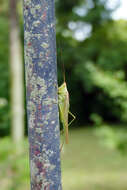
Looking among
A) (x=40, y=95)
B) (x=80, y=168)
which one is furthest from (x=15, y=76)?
(x=40, y=95)

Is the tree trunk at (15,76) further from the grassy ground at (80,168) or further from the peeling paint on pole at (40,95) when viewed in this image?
the peeling paint on pole at (40,95)

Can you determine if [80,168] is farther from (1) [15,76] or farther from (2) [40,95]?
(2) [40,95]

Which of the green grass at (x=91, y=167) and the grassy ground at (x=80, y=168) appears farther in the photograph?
the green grass at (x=91, y=167)

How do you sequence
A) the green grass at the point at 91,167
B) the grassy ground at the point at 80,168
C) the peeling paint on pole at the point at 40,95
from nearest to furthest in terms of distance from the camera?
1. the peeling paint on pole at the point at 40,95
2. the grassy ground at the point at 80,168
3. the green grass at the point at 91,167

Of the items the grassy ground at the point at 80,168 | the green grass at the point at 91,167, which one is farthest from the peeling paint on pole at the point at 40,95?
the green grass at the point at 91,167

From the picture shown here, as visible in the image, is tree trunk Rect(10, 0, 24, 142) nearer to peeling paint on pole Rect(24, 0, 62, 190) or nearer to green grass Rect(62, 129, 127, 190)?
Answer: green grass Rect(62, 129, 127, 190)
